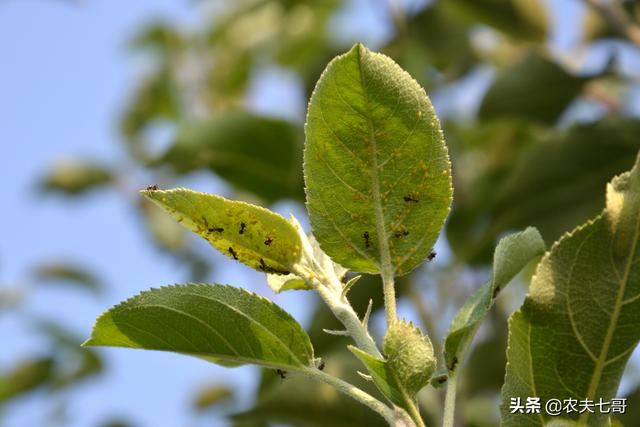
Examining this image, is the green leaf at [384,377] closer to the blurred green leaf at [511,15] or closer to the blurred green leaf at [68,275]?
the blurred green leaf at [511,15]

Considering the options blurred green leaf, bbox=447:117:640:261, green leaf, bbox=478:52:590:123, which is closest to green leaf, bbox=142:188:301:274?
blurred green leaf, bbox=447:117:640:261

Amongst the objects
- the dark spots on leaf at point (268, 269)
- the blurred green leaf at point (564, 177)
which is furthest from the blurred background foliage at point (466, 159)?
the dark spots on leaf at point (268, 269)

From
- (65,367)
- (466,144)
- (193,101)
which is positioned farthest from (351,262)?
(193,101)

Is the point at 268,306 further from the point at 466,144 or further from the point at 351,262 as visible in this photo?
the point at 466,144

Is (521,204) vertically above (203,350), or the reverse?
(521,204)

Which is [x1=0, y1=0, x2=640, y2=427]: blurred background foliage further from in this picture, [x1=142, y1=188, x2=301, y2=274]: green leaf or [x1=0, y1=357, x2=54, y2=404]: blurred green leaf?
[x1=142, y1=188, x2=301, y2=274]: green leaf
